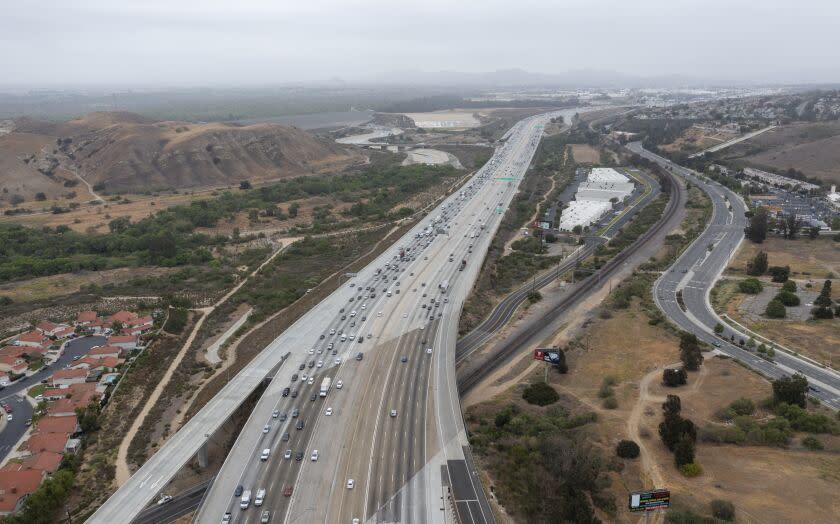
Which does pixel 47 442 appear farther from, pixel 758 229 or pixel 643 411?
pixel 758 229

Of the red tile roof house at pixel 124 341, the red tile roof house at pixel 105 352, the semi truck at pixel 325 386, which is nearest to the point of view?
the semi truck at pixel 325 386

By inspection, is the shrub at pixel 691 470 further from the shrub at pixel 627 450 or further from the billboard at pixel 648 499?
the billboard at pixel 648 499

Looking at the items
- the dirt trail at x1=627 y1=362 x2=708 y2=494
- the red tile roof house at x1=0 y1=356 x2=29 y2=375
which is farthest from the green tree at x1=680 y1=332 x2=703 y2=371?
the red tile roof house at x1=0 y1=356 x2=29 y2=375

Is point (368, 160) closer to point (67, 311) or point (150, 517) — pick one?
point (67, 311)

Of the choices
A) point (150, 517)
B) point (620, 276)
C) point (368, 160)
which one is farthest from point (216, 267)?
point (368, 160)

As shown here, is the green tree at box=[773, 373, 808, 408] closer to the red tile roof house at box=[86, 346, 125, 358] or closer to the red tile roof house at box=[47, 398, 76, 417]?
the red tile roof house at box=[47, 398, 76, 417]

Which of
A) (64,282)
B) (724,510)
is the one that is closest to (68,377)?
(64,282)

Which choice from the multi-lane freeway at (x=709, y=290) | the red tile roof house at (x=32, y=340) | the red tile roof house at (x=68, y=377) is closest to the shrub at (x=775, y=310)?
the multi-lane freeway at (x=709, y=290)
